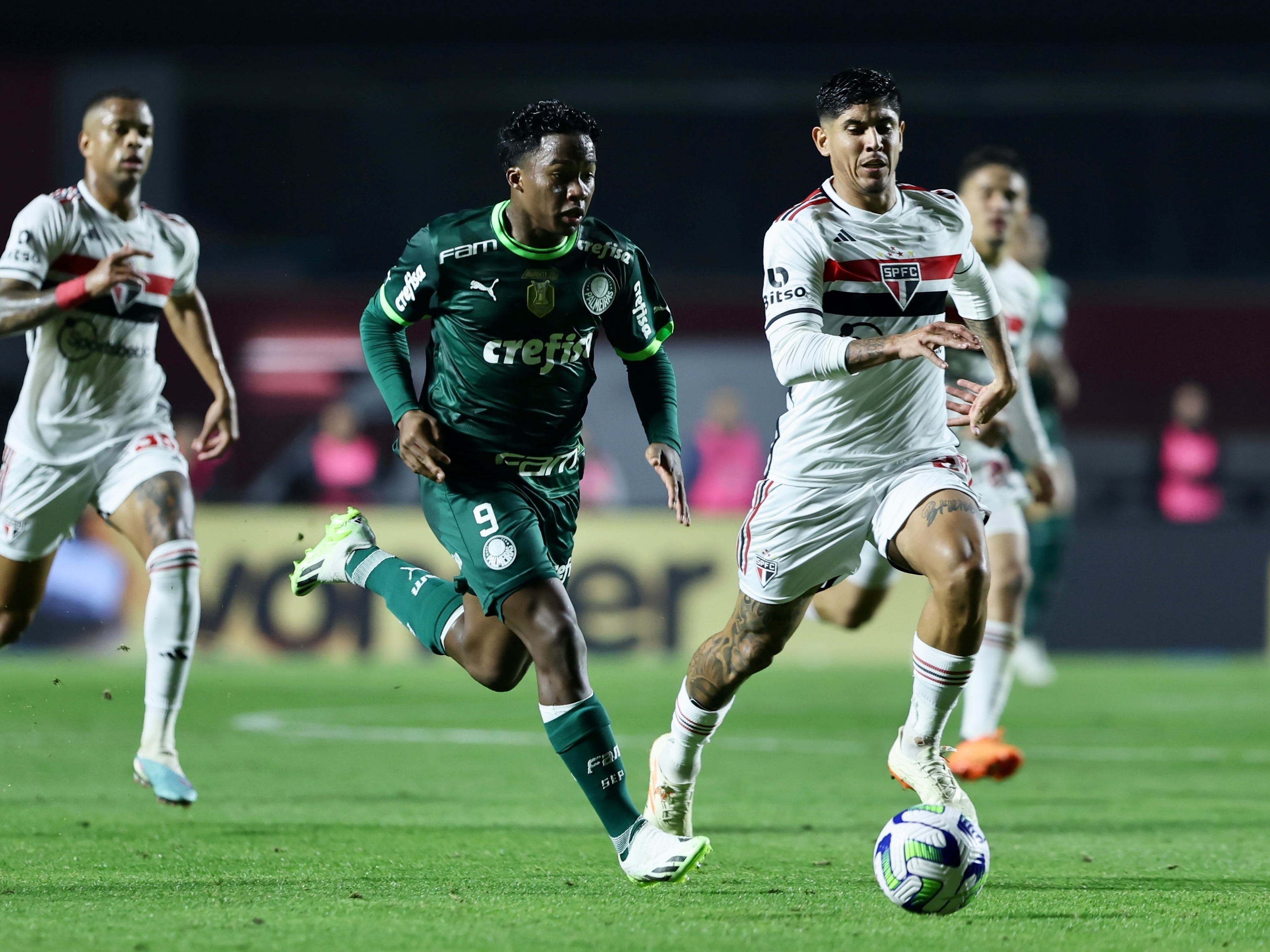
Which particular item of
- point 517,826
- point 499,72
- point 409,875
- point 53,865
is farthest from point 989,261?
point 499,72

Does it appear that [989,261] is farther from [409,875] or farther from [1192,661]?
[1192,661]

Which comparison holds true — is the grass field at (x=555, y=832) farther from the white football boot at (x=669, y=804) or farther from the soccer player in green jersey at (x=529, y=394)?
the soccer player in green jersey at (x=529, y=394)

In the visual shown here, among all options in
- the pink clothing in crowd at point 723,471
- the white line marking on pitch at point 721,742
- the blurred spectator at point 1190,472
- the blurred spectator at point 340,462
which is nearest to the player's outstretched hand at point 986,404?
the white line marking on pitch at point 721,742

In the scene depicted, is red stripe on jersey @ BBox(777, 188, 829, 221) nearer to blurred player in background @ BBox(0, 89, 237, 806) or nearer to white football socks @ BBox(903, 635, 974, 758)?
white football socks @ BBox(903, 635, 974, 758)

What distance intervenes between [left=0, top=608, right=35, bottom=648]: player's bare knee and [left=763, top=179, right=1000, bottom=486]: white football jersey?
2.83 meters

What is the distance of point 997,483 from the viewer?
25.0 ft

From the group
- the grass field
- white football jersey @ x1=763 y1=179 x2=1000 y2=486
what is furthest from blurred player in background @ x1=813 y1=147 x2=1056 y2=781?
white football jersey @ x1=763 y1=179 x2=1000 y2=486

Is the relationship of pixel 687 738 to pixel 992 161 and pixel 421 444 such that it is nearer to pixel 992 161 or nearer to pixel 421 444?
pixel 421 444

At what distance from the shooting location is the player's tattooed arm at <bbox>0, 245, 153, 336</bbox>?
571 centimetres

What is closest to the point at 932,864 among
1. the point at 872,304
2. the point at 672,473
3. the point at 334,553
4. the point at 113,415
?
the point at 672,473

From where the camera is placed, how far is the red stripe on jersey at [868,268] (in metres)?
5.23

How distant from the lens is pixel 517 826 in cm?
618

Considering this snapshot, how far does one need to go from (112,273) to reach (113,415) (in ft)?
3.10

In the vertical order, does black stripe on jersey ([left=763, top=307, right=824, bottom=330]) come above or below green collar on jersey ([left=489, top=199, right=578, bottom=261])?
below
